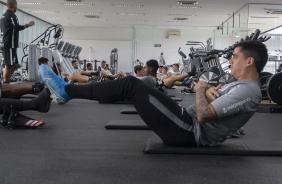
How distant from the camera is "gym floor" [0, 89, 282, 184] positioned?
1.50m

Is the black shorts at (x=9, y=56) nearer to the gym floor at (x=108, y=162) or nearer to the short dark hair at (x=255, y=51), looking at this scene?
the gym floor at (x=108, y=162)

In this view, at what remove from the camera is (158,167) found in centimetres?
168

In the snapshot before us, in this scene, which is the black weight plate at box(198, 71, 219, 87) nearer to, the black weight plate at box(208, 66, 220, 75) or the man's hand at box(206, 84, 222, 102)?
the black weight plate at box(208, 66, 220, 75)

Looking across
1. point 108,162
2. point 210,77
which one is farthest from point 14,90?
point 210,77

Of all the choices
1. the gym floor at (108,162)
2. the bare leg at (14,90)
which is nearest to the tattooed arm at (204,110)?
the gym floor at (108,162)

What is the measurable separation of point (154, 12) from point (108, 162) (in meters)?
9.71

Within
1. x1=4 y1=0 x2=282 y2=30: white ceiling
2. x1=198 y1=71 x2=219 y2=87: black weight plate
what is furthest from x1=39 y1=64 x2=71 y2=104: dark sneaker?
x1=4 y1=0 x2=282 y2=30: white ceiling

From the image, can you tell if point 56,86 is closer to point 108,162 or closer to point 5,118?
point 108,162

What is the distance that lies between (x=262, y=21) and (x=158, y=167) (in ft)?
38.4

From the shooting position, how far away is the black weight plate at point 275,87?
4.02 meters

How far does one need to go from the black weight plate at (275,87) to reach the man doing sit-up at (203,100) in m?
2.32

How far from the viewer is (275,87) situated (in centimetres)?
409

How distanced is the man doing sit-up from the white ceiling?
7.70 m

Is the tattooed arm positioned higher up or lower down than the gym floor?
higher up
